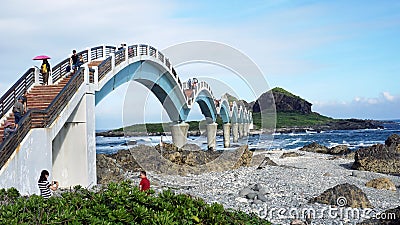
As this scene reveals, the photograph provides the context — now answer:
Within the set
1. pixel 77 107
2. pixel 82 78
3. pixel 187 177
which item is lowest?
pixel 187 177

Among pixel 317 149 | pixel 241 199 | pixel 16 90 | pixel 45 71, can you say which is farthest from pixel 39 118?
pixel 317 149

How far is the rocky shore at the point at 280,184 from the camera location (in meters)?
12.9

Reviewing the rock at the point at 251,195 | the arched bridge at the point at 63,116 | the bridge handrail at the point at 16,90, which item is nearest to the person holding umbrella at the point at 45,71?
the arched bridge at the point at 63,116

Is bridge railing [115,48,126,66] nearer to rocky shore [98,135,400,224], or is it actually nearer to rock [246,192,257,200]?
rocky shore [98,135,400,224]

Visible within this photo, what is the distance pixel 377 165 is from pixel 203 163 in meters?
9.97

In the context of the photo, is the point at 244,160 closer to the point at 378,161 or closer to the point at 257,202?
the point at 378,161

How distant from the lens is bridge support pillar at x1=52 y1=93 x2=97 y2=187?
16531 mm

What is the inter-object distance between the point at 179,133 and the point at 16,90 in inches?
1058

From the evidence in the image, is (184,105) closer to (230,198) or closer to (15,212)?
(230,198)

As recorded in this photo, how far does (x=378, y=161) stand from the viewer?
2727cm

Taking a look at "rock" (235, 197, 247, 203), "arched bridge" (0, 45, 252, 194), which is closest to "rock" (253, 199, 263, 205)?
"rock" (235, 197, 247, 203)

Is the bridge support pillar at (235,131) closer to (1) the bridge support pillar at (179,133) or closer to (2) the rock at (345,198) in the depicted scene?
(1) the bridge support pillar at (179,133)

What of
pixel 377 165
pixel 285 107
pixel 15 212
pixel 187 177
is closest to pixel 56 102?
pixel 15 212

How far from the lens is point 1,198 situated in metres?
7.93
